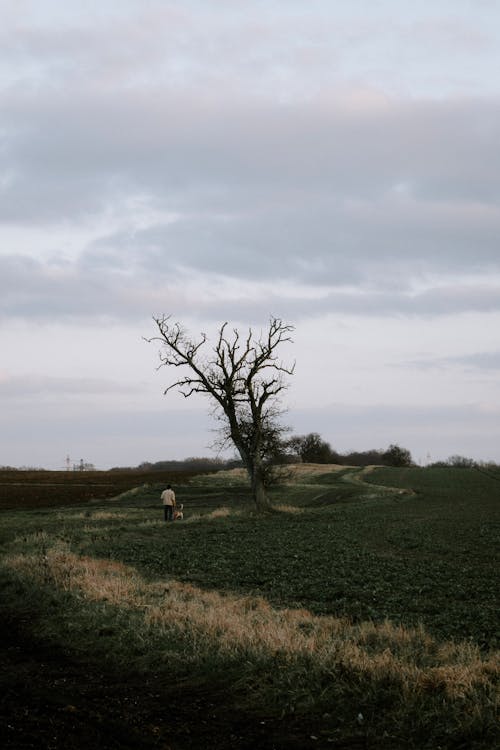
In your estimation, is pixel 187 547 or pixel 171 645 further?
pixel 187 547

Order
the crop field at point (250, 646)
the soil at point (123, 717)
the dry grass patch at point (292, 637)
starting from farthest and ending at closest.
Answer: the dry grass patch at point (292, 637), the crop field at point (250, 646), the soil at point (123, 717)

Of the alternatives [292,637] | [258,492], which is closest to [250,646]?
[292,637]

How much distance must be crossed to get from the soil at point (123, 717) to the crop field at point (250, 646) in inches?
1.2

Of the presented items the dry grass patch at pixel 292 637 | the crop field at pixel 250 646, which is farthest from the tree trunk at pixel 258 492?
the dry grass patch at pixel 292 637

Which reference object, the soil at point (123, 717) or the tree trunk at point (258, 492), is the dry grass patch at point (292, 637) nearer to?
the soil at point (123, 717)

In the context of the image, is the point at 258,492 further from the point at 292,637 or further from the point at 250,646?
the point at 250,646

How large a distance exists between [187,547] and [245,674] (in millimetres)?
18345

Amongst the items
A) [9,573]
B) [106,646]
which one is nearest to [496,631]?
[106,646]

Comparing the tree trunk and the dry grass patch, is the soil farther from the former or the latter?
the tree trunk

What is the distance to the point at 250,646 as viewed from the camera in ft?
35.3

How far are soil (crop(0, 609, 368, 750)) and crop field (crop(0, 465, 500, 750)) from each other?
0.03 metres

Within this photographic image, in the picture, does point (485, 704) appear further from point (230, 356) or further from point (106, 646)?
point (230, 356)

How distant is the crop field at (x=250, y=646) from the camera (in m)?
8.15

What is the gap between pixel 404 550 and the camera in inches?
1057
